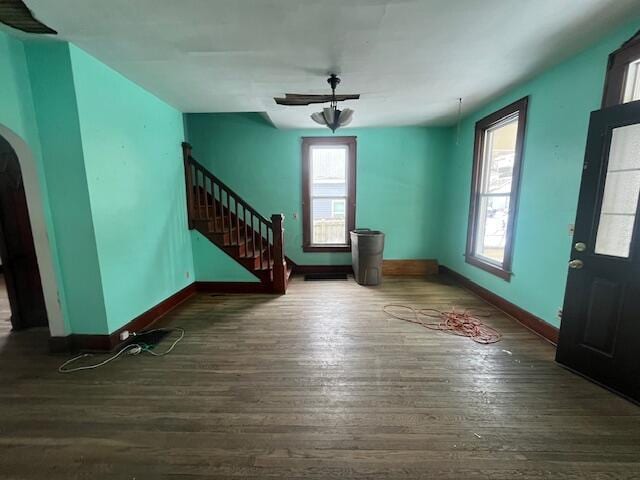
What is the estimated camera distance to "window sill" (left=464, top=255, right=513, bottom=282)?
3.23m

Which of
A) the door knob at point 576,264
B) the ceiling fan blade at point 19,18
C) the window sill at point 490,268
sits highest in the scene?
the ceiling fan blade at point 19,18

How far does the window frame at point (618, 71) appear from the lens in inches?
74.2

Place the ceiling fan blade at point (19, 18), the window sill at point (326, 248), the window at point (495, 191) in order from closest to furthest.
Result: the ceiling fan blade at point (19, 18) → the window at point (495, 191) → the window sill at point (326, 248)

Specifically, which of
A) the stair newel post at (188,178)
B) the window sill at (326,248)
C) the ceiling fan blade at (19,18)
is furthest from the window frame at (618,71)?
the stair newel post at (188,178)

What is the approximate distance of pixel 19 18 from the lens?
176cm

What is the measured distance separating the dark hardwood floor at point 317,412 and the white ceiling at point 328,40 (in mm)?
2678

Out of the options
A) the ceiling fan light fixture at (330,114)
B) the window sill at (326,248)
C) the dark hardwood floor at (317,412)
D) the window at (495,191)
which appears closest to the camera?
the dark hardwood floor at (317,412)

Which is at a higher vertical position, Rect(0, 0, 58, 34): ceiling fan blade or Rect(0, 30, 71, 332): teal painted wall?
Rect(0, 0, 58, 34): ceiling fan blade

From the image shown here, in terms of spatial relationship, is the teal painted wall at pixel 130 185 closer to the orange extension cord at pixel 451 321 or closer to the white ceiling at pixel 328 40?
the white ceiling at pixel 328 40

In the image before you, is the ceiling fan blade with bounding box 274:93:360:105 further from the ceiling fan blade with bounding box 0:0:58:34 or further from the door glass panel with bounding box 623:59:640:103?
the door glass panel with bounding box 623:59:640:103

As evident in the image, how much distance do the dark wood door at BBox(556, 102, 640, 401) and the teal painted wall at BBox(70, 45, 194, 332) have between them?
4140 millimetres

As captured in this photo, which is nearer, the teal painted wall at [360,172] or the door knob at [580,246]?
the door knob at [580,246]

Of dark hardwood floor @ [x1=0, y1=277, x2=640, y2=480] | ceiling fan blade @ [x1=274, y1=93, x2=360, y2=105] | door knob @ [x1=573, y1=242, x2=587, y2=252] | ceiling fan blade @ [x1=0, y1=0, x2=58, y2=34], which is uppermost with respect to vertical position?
ceiling fan blade @ [x1=0, y1=0, x2=58, y2=34]

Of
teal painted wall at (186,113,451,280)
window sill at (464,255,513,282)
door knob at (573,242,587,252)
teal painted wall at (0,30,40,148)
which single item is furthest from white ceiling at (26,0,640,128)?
window sill at (464,255,513,282)
